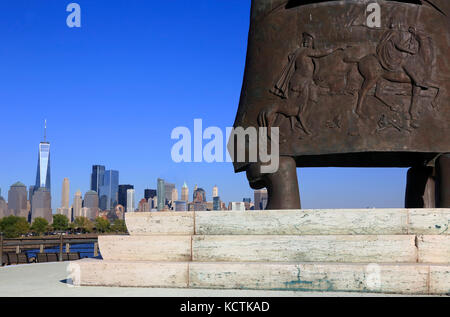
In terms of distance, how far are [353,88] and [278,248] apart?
4.03 metres

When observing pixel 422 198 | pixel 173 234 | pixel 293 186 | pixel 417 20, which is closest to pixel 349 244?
pixel 293 186

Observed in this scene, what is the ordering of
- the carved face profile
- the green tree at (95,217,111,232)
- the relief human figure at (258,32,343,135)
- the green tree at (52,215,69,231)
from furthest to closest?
the green tree at (95,217,111,232) < the green tree at (52,215,69,231) < the carved face profile < the relief human figure at (258,32,343,135)

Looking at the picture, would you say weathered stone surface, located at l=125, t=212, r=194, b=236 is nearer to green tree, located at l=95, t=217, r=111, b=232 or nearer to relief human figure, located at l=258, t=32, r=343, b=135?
relief human figure, located at l=258, t=32, r=343, b=135

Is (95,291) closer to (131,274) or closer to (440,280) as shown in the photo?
(131,274)

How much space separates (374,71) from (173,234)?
530 centimetres

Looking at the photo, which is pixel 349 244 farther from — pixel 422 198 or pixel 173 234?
pixel 422 198

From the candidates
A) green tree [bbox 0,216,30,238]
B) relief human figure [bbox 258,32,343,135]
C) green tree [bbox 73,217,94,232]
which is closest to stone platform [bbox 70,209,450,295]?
relief human figure [bbox 258,32,343,135]

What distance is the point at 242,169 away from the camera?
10305mm

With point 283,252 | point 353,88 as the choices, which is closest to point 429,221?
point 283,252

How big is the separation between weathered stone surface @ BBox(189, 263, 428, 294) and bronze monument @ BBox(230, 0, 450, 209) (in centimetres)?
242

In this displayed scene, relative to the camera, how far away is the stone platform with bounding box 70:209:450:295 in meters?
6.86
